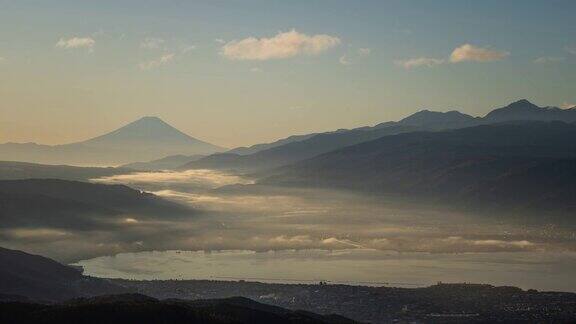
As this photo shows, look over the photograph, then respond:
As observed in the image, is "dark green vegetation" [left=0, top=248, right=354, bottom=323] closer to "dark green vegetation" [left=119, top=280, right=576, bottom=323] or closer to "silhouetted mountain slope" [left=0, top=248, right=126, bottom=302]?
"silhouetted mountain slope" [left=0, top=248, right=126, bottom=302]

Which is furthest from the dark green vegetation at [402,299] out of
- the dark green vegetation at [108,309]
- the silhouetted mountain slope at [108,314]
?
the silhouetted mountain slope at [108,314]

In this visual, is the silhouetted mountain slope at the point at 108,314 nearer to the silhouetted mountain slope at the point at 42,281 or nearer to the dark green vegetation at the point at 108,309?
the dark green vegetation at the point at 108,309

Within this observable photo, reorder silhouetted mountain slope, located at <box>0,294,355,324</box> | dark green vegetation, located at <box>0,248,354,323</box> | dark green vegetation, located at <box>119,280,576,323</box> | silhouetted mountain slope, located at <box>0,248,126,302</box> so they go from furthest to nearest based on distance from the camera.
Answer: silhouetted mountain slope, located at <box>0,248,126,302</box> < dark green vegetation, located at <box>119,280,576,323</box> < dark green vegetation, located at <box>0,248,354,323</box> < silhouetted mountain slope, located at <box>0,294,355,324</box>

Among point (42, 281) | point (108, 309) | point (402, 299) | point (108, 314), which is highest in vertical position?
point (42, 281)

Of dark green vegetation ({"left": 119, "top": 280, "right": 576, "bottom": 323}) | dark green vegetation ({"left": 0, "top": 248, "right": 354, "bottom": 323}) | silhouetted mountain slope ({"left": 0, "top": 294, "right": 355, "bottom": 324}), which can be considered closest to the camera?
silhouetted mountain slope ({"left": 0, "top": 294, "right": 355, "bottom": 324})

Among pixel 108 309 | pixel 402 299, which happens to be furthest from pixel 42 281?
pixel 108 309

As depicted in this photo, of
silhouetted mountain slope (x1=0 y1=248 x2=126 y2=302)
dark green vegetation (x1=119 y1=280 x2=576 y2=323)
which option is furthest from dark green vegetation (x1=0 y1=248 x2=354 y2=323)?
dark green vegetation (x1=119 y1=280 x2=576 y2=323)

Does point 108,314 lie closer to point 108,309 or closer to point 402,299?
point 108,309

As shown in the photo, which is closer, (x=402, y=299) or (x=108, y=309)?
(x=108, y=309)

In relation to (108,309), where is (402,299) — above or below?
below
